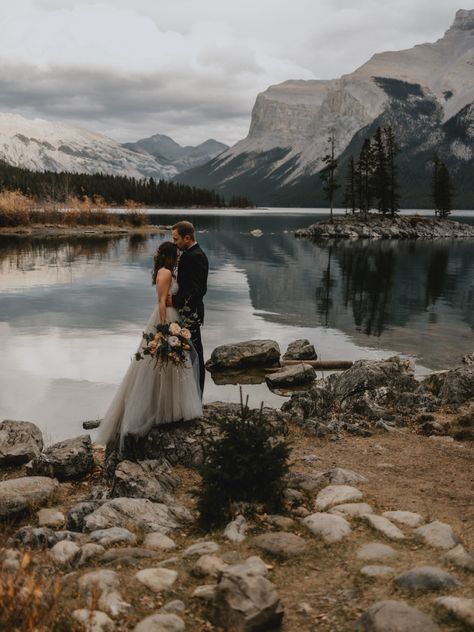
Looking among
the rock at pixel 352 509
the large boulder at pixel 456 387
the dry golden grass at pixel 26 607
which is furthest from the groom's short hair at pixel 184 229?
the large boulder at pixel 456 387

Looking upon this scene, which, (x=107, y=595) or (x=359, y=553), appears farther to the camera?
(x=359, y=553)

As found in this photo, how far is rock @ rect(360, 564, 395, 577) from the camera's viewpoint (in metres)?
5.95

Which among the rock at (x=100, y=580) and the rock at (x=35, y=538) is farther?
the rock at (x=35, y=538)

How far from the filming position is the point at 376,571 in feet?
19.6

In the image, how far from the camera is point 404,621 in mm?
4836

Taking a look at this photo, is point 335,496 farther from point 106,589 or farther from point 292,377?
point 292,377

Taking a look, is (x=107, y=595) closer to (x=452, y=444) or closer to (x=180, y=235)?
(x=180, y=235)

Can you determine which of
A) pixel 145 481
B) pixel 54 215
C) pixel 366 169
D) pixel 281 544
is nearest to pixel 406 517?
pixel 281 544

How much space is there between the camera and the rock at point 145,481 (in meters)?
8.73

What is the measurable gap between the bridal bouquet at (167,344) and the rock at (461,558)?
5.32 metres

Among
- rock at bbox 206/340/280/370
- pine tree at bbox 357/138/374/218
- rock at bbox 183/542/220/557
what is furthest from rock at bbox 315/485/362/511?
pine tree at bbox 357/138/374/218

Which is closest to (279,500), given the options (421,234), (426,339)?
(426,339)

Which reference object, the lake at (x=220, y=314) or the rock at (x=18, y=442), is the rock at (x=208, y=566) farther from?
the lake at (x=220, y=314)

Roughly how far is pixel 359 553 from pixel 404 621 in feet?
5.42
